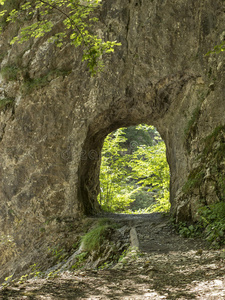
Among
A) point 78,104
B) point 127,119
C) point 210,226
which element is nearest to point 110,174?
point 127,119

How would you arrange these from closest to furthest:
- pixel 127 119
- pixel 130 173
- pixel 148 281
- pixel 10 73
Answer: pixel 148 281, pixel 10 73, pixel 127 119, pixel 130 173

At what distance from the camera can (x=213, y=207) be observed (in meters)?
6.59

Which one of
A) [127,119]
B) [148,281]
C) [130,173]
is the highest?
[127,119]

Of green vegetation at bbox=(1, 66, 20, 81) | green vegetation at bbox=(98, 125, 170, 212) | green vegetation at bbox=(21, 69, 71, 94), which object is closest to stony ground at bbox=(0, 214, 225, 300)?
green vegetation at bbox=(98, 125, 170, 212)

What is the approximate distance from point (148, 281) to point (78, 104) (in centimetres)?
678

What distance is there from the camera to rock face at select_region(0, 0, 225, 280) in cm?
873

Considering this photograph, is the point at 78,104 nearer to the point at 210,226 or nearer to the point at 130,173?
the point at 130,173

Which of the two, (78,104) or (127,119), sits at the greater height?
(78,104)

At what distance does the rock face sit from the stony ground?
3576 mm

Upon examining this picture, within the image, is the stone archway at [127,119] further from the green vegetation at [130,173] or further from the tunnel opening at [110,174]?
the green vegetation at [130,173]

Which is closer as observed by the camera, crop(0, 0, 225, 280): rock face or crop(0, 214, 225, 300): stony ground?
crop(0, 214, 225, 300): stony ground

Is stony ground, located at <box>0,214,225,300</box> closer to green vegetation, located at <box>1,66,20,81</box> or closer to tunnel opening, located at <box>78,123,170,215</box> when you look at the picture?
tunnel opening, located at <box>78,123,170,215</box>

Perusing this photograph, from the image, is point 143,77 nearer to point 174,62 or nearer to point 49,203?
point 174,62

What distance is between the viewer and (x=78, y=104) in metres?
9.60
